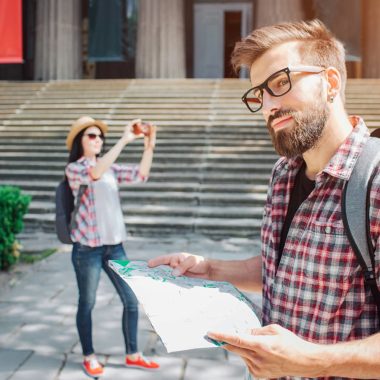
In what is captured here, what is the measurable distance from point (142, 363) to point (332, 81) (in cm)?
285

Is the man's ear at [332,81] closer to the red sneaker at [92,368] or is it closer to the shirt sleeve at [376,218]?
the shirt sleeve at [376,218]

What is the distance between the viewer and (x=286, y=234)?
5.07ft

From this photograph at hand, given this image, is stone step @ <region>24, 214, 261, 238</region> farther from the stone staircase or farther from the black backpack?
the black backpack

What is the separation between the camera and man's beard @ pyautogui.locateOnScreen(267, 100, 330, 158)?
143cm

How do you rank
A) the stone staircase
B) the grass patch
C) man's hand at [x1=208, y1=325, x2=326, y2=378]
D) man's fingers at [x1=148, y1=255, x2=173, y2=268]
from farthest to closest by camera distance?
1. the stone staircase
2. the grass patch
3. man's fingers at [x1=148, y1=255, x2=173, y2=268]
4. man's hand at [x1=208, y1=325, x2=326, y2=378]

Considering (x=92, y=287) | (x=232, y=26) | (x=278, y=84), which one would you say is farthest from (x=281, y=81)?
(x=232, y=26)

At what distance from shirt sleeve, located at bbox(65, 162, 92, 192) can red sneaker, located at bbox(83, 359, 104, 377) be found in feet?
4.04

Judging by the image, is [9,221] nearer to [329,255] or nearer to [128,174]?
[128,174]

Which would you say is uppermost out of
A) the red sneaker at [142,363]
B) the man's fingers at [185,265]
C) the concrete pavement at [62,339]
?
the man's fingers at [185,265]

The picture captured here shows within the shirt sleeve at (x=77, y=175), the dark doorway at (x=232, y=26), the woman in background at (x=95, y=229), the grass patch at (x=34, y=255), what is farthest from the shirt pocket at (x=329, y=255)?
the dark doorway at (x=232, y=26)

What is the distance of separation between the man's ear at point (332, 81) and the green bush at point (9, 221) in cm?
516

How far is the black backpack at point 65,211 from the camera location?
3.69 m

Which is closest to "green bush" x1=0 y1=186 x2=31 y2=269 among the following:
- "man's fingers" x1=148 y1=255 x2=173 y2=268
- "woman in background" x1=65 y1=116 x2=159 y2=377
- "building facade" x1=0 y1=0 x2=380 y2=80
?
"woman in background" x1=65 y1=116 x2=159 y2=377

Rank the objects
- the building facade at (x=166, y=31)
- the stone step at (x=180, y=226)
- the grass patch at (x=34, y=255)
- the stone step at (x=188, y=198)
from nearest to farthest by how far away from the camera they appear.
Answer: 1. the grass patch at (x=34, y=255)
2. the stone step at (x=180, y=226)
3. the stone step at (x=188, y=198)
4. the building facade at (x=166, y=31)
